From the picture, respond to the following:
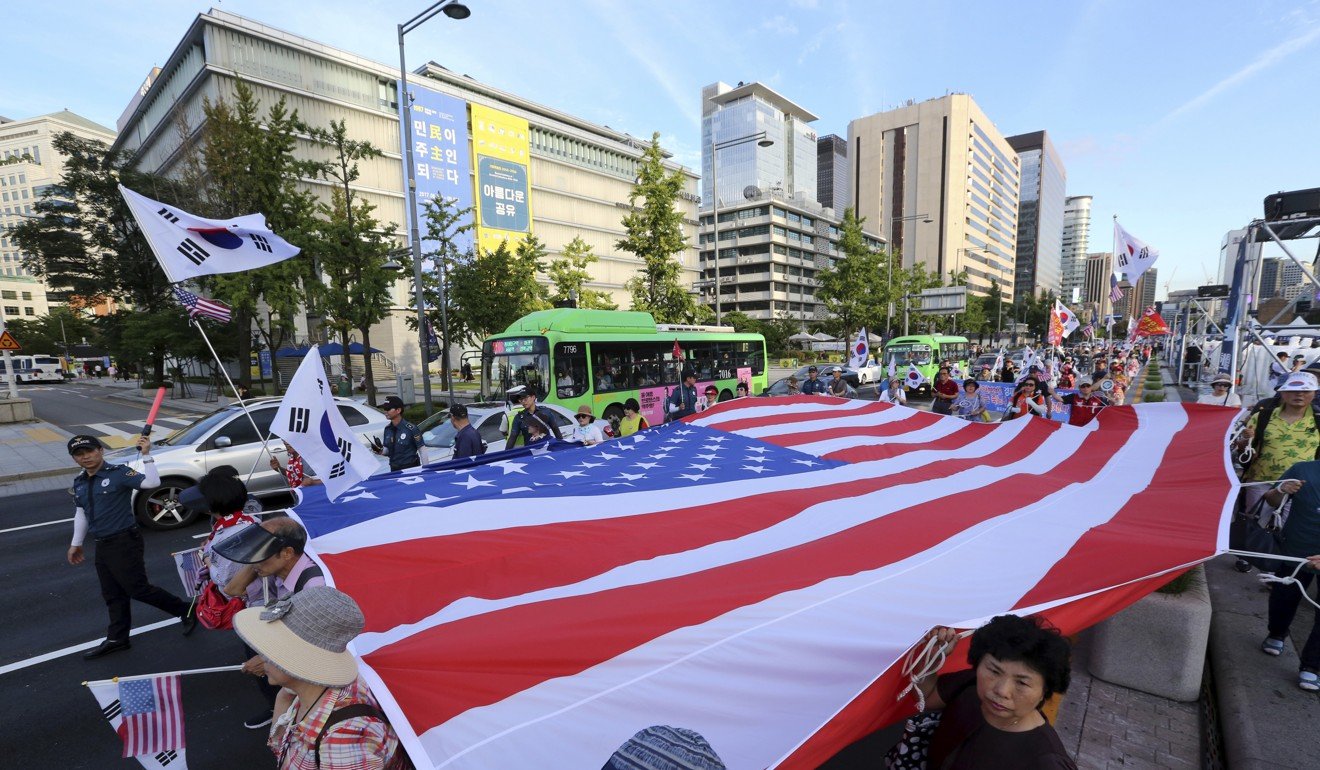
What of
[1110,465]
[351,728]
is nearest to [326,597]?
[351,728]

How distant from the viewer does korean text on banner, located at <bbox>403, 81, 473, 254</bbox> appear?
45062mm

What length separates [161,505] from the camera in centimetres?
843

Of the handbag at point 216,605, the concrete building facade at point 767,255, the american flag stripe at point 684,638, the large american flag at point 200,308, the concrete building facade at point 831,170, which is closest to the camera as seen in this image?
the american flag stripe at point 684,638

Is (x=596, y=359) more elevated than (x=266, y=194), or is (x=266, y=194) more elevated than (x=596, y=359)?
(x=266, y=194)

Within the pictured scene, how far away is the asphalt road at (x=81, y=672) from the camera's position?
12.4 feet

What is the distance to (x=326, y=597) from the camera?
1.91 meters

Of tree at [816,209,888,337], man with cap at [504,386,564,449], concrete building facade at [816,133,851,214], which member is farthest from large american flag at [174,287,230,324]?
concrete building facade at [816,133,851,214]

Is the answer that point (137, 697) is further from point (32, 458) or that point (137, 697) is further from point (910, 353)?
point (910, 353)

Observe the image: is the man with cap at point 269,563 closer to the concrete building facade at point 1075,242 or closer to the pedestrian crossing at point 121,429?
the pedestrian crossing at point 121,429

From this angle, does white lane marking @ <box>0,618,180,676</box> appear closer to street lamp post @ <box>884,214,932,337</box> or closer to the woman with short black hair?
the woman with short black hair

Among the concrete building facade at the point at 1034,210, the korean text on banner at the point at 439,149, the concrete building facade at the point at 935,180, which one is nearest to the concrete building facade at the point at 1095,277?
the concrete building facade at the point at 1034,210

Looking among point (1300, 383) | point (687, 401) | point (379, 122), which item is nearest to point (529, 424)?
point (687, 401)

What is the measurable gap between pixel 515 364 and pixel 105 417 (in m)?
21.6

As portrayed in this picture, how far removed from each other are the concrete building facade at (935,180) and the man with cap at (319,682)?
111 meters
